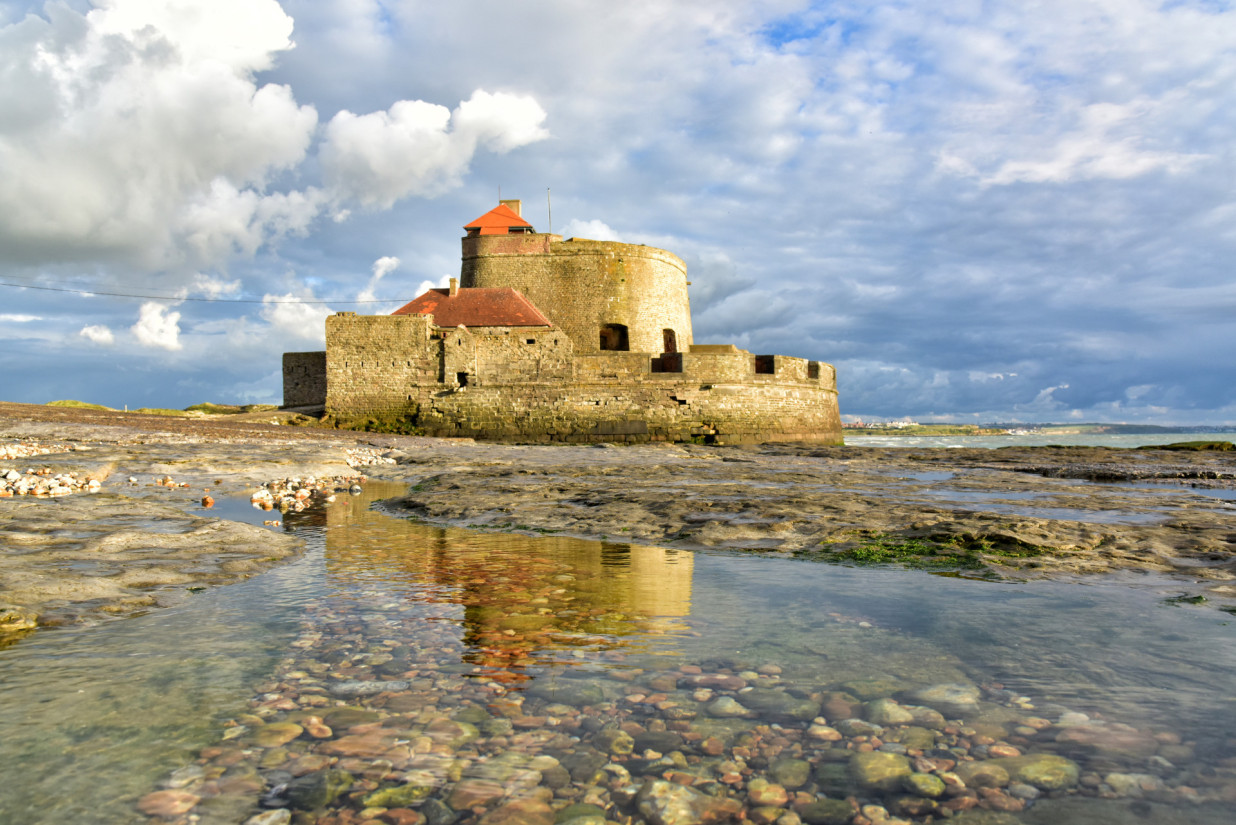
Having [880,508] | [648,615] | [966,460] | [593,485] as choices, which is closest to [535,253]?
[966,460]

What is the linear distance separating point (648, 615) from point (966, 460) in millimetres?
17129

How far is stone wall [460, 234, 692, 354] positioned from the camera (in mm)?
29562

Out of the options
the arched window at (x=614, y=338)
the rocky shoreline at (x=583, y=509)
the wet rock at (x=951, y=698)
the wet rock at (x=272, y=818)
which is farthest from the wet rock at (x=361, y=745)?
the arched window at (x=614, y=338)

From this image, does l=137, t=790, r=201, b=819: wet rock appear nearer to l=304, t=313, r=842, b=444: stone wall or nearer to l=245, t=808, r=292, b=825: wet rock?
l=245, t=808, r=292, b=825: wet rock

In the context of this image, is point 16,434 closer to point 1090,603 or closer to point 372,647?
point 372,647

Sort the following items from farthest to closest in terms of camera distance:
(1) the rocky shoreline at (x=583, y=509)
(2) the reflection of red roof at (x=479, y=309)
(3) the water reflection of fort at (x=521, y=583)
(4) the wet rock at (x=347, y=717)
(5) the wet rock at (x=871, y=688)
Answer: (2) the reflection of red roof at (x=479, y=309) → (1) the rocky shoreline at (x=583, y=509) → (3) the water reflection of fort at (x=521, y=583) → (5) the wet rock at (x=871, y=688) → (4) the wet rock at (x=347, y=717)

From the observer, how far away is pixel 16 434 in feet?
41.9

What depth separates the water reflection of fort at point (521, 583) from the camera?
302 cm

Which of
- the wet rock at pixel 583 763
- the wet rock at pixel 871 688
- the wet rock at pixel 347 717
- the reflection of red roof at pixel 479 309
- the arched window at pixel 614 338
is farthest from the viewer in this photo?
the arched window at pixel 614 338

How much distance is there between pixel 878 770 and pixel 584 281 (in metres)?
28.5

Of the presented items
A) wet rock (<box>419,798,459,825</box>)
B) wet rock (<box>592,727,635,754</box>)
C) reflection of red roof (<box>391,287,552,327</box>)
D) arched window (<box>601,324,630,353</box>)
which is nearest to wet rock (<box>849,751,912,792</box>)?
wet rock (<box>592,727,635,754</box>)

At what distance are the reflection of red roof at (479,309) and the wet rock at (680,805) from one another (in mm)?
23893

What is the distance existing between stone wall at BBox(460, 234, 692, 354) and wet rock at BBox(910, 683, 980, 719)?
27.2 meters

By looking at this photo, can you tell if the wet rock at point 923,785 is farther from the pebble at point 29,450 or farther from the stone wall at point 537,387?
the stone wall at point 537,387
